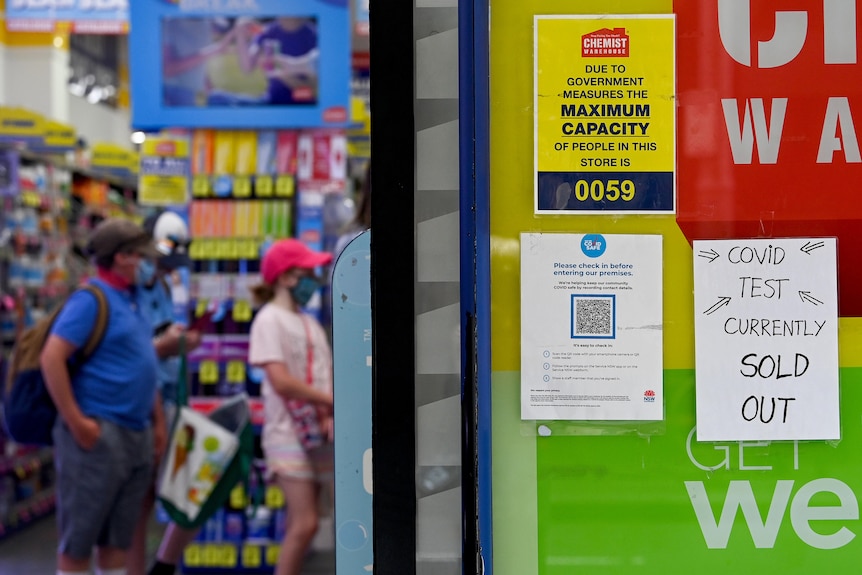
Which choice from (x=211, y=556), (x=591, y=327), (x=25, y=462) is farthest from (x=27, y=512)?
(x=591, y=327)

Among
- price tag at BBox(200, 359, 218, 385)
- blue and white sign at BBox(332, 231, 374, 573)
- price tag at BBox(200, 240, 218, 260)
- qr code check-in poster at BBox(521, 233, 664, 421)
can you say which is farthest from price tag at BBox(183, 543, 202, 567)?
qr code check-in poster at BBox(521, 233, 664, 421)

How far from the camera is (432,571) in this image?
4.66 ft

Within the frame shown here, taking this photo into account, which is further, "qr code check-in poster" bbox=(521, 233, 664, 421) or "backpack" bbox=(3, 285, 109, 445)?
"backpack" bbox=(3, 285, 109, 445)

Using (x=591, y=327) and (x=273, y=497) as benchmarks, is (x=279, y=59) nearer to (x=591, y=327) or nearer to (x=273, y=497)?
(x=273, y=497)

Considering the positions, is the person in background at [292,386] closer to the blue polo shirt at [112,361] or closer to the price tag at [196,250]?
the blue polo shirt at [112,361]

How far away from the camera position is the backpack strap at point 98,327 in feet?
13.2

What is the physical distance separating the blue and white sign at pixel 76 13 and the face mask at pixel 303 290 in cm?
650

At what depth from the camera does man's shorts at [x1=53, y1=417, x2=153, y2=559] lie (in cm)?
400

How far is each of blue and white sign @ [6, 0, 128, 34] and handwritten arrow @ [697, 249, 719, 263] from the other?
9.60 metres

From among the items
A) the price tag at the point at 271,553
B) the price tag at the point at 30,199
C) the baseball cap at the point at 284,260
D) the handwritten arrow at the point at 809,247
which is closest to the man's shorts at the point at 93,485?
the baseball cap at the point at 284,260

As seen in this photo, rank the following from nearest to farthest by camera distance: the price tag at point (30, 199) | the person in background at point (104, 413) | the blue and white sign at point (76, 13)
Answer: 1. the person in background at point (104, 413)
2. the price tag at point (30, 199)
3. the blue and white sign at point (76, 13)

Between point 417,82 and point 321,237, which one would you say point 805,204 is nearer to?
point 417,82

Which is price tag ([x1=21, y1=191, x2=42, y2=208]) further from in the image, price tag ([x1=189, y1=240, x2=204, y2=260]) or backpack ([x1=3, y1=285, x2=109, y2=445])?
backpack ([x1=3, y1=285, x2=109, y2=445])

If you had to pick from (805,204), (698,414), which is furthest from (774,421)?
(805,204)
